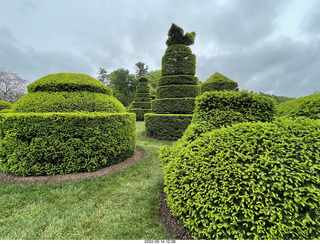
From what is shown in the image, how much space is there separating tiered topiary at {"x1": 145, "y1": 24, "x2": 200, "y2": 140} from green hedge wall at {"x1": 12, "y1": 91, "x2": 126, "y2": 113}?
4.60 meters

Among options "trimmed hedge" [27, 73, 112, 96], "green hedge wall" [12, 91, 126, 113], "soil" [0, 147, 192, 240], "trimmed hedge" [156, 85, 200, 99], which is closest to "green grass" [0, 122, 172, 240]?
"soil" [0, 147, 192, 240]

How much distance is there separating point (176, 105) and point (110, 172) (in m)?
6.15

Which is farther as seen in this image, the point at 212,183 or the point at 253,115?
the point at 253,115

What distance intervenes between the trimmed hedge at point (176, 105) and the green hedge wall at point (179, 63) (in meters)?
2.02

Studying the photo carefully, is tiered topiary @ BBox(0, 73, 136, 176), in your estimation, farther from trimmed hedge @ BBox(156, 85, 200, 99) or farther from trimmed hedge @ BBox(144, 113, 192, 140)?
trimmed hedge @ BBox(156, 85, 200, 99)

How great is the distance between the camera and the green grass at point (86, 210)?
2.29 m

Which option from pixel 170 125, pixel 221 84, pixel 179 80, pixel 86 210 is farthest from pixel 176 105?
pixel 221 84

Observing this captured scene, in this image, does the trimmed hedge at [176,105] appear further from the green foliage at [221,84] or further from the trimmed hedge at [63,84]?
the green foliage at [221,84]

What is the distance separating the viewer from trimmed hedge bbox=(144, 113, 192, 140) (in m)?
8.58

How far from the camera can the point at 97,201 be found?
3080 millimetres

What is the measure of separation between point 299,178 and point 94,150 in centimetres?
441

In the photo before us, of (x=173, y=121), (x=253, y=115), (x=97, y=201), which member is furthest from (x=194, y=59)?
(x=97, y=201)

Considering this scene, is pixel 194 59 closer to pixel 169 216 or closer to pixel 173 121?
pixel 173 121

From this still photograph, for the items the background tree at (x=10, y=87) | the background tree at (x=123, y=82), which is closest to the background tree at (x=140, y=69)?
the background tree at (x=123, y=82)
